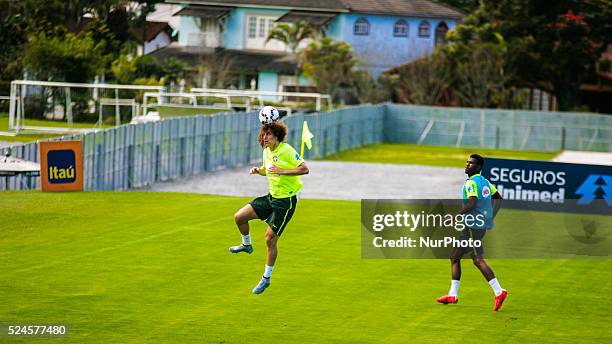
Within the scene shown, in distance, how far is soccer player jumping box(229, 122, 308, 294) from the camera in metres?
15.9

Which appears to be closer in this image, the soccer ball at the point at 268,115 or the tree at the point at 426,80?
the soccer ball at the point at 268,115

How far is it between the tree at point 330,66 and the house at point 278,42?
3.76m

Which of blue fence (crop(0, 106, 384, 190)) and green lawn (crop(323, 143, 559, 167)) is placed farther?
green lawn (crop(323, 143, 559, 167))

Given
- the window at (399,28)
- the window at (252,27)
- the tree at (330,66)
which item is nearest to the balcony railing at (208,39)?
the window at (252,27)

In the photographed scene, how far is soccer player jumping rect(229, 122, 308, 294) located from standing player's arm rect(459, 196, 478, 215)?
6.69ft

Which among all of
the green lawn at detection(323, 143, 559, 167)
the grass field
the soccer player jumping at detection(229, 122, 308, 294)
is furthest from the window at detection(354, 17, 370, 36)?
the soccer player jumping at detection(229, 122, 308, 294)

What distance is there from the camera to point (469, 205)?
15.8m

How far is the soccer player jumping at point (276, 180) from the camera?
15922mm

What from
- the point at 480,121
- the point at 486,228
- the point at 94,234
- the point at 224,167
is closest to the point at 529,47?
the point at 480,121

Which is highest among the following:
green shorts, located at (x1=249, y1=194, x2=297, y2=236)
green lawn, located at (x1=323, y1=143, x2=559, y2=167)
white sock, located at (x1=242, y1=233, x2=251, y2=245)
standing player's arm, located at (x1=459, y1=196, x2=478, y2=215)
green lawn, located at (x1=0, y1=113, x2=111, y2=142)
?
standing player's arm, located at (x1=459, y1=196, x2=478, y2=215)

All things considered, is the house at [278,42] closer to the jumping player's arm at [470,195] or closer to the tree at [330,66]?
the tree at [330,66]

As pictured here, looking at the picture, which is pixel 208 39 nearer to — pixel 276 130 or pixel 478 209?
pixel 276 130

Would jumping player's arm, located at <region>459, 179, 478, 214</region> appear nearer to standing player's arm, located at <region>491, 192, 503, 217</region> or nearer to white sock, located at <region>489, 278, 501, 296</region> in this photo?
standing player's arm, located at <region>491, 192, 503, 217</region>

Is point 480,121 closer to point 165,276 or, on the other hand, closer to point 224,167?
point 224,167
